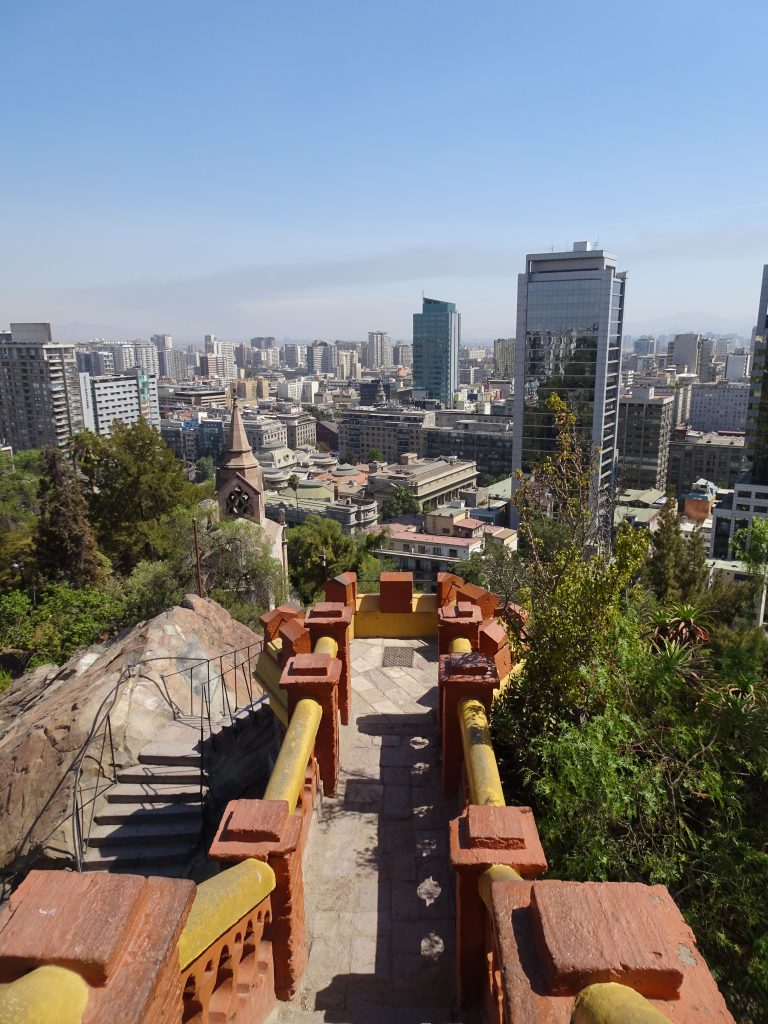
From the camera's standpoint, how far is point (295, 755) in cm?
511

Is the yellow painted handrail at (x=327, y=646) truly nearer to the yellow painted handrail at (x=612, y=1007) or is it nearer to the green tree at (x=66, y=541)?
the yellow painted handrail at (x=612, y=1007)

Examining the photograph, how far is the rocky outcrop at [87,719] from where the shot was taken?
8.11m

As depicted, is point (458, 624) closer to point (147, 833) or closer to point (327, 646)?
point (327, 646)

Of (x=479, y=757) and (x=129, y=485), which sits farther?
(x=129, y=485)

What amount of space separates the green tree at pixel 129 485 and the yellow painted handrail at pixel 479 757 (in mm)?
20780

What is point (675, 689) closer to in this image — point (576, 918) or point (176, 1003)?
point (576, 918)

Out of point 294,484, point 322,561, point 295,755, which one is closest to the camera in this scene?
point 295,755

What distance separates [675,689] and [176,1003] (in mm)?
4927

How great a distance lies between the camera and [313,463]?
355ft

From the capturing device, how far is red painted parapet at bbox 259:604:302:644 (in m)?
8.37

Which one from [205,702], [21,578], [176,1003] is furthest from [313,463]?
[176,1003]

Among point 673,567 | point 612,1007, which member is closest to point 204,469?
point 673,567

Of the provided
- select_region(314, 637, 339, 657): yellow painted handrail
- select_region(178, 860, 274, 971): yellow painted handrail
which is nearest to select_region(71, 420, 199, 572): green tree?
select_region(314, 637, 339, 657): yellow painted handrail

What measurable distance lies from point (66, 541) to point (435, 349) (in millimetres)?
169145
